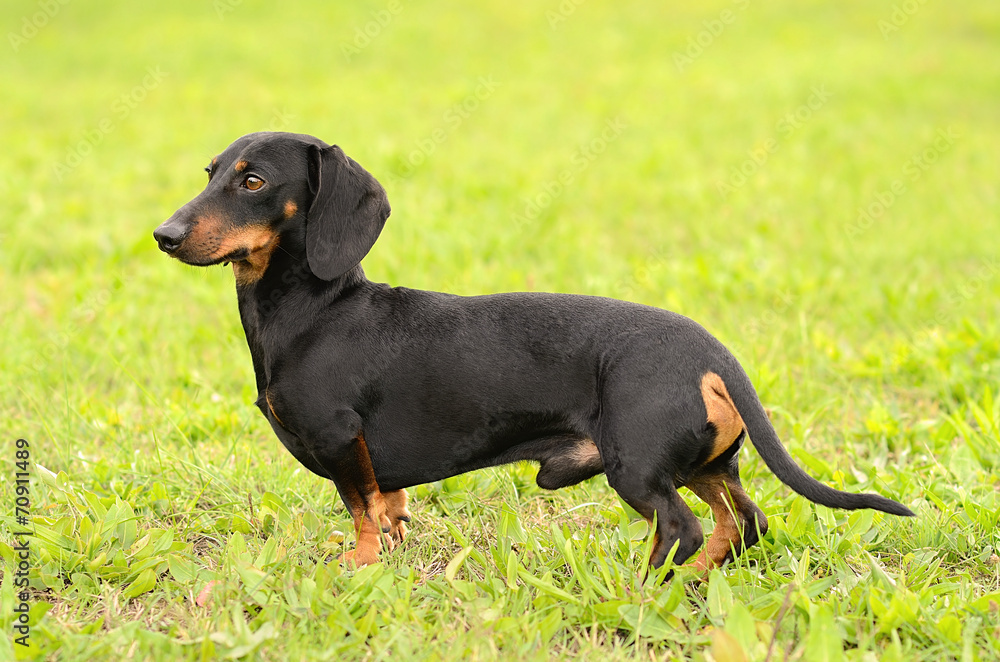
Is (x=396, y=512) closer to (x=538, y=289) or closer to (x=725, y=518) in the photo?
(x=725, y=518)

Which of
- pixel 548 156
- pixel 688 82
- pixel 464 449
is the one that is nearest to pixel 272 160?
pixel 464 449

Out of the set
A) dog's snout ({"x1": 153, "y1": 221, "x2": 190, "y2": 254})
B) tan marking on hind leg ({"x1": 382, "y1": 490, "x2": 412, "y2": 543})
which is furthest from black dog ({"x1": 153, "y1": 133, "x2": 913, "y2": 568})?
tan marking on hind leg ({"x1": 382, "y1": 490, "x2": 412, "y2": 543})

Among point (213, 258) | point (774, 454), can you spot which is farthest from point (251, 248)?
point (774, 454)

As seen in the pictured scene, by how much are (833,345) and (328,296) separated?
3047 millimetres

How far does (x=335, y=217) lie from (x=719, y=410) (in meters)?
1.25

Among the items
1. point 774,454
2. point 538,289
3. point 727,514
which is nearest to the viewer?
point 774,454

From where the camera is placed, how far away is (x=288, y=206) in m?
2.61

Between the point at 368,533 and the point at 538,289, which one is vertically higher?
the point at 368,533

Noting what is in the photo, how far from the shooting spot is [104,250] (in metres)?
6.08

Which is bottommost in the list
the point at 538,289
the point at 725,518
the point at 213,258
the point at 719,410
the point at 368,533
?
the point at 538,289

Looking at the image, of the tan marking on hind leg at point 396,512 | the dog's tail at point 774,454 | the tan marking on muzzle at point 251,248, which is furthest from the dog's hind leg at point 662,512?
the tan marking on muzzle at point 251,248

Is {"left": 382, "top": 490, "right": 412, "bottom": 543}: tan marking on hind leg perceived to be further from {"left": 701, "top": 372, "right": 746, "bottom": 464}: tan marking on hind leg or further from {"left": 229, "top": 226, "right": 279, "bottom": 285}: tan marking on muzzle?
{"left": 701, "top": 372, "right": 746, "bottom": 464}: tan marking on hind leg

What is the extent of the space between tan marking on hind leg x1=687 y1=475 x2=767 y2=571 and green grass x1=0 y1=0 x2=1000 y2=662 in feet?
0.29

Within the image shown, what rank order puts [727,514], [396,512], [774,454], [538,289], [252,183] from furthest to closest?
[538,289] → [396,512] → [727,514] → [252,183] → [774,454]
